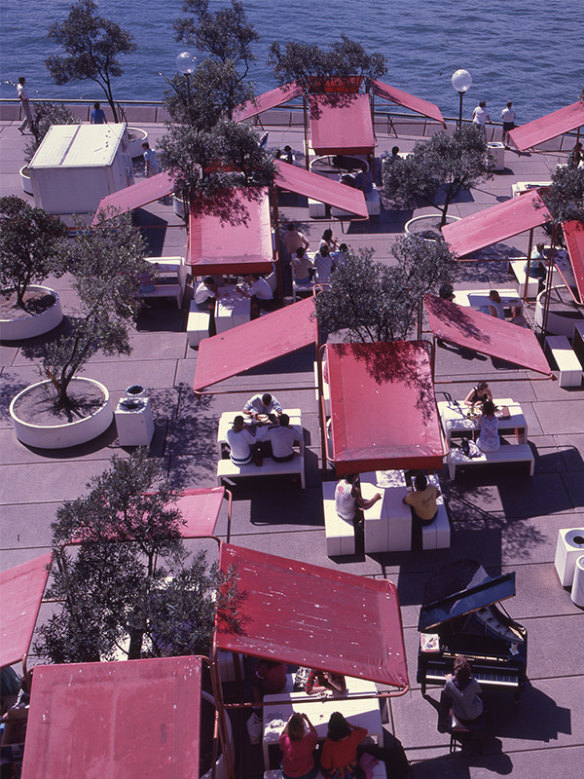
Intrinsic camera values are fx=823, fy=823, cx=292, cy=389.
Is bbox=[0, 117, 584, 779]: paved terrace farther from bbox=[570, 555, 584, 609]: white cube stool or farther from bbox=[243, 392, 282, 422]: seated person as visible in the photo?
bbox=[243, 392, 282, 422]: seated person

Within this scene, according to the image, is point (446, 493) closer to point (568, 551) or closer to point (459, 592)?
point (568, 551)

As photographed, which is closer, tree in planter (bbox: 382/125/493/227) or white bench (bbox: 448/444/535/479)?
white bench (bbox: 448/444/535/479)

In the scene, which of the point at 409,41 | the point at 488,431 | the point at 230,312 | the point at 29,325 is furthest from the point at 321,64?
the point at 409,41

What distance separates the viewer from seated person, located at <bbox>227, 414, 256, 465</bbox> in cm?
1248

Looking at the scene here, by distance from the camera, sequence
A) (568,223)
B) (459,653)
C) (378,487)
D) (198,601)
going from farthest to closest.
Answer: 1. (568,223)
2. (378,487)
3. (459,653)
4. (198,601)

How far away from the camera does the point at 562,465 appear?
Answer: 516 inches

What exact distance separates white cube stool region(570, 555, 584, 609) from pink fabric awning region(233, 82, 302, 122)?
55.8 ft

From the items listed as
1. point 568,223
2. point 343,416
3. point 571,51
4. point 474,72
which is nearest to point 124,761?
point 343,416

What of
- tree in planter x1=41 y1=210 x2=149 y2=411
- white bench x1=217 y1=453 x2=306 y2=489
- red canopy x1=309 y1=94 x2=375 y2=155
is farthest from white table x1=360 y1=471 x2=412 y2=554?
red canopy x1=309 y1=94 x2=375 y2=155

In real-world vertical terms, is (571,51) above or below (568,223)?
below

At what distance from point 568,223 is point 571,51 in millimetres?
50837

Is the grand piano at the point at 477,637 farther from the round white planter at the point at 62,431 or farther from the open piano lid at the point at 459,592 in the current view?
the round white planter at the point at 62,431

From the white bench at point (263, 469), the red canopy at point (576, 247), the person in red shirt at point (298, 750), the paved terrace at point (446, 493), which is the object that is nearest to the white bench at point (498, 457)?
the paved terrace at point (446, 493)

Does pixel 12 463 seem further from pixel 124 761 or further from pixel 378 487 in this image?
pixel 124 761
